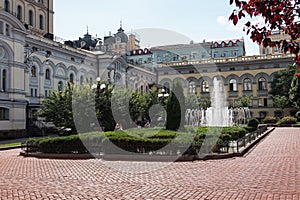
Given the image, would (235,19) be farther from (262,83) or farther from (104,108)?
(262,83)

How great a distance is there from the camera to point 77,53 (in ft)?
143

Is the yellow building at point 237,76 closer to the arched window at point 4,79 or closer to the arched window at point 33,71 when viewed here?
the arched window at point 33,71

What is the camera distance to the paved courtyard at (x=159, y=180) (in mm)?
8648

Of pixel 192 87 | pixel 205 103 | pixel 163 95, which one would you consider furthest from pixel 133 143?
pixel 192 87

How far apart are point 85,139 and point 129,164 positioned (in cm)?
369

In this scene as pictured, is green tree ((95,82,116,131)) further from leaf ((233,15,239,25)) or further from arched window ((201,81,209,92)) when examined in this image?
arched window ((201,81,209,92))

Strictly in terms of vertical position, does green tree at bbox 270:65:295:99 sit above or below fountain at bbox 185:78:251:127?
above

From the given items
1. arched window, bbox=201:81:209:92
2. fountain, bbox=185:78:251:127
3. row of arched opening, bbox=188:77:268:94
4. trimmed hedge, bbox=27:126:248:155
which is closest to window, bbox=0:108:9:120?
trimmed hedge, bbox=27:126:248:155

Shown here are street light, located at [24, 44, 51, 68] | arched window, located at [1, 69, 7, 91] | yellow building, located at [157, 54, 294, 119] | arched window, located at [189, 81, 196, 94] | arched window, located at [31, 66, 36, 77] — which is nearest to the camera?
arched window, located at [1, 69, 7, 91]

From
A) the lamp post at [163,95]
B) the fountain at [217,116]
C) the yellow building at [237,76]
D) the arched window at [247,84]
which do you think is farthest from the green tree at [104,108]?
the arched window at [247,84]

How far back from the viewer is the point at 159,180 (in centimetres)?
1055

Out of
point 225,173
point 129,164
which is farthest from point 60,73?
point 225,173

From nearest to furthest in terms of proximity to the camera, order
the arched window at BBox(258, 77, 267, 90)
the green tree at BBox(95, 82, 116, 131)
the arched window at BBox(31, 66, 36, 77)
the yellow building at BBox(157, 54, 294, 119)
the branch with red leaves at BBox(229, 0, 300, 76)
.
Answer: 1. the branch with red leaves at BBox(229, 0, 300, 76)
2. the green tree at BBox(95, 82, 116, 131)
3. the arched window at BBox(31, 66, 36, 77)
4. the yellow building at BBox(157, 54, 294, 119)
5. the arched window at BBox(258, 77, 267, 90)

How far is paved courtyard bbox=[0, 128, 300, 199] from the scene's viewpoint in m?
8.65
